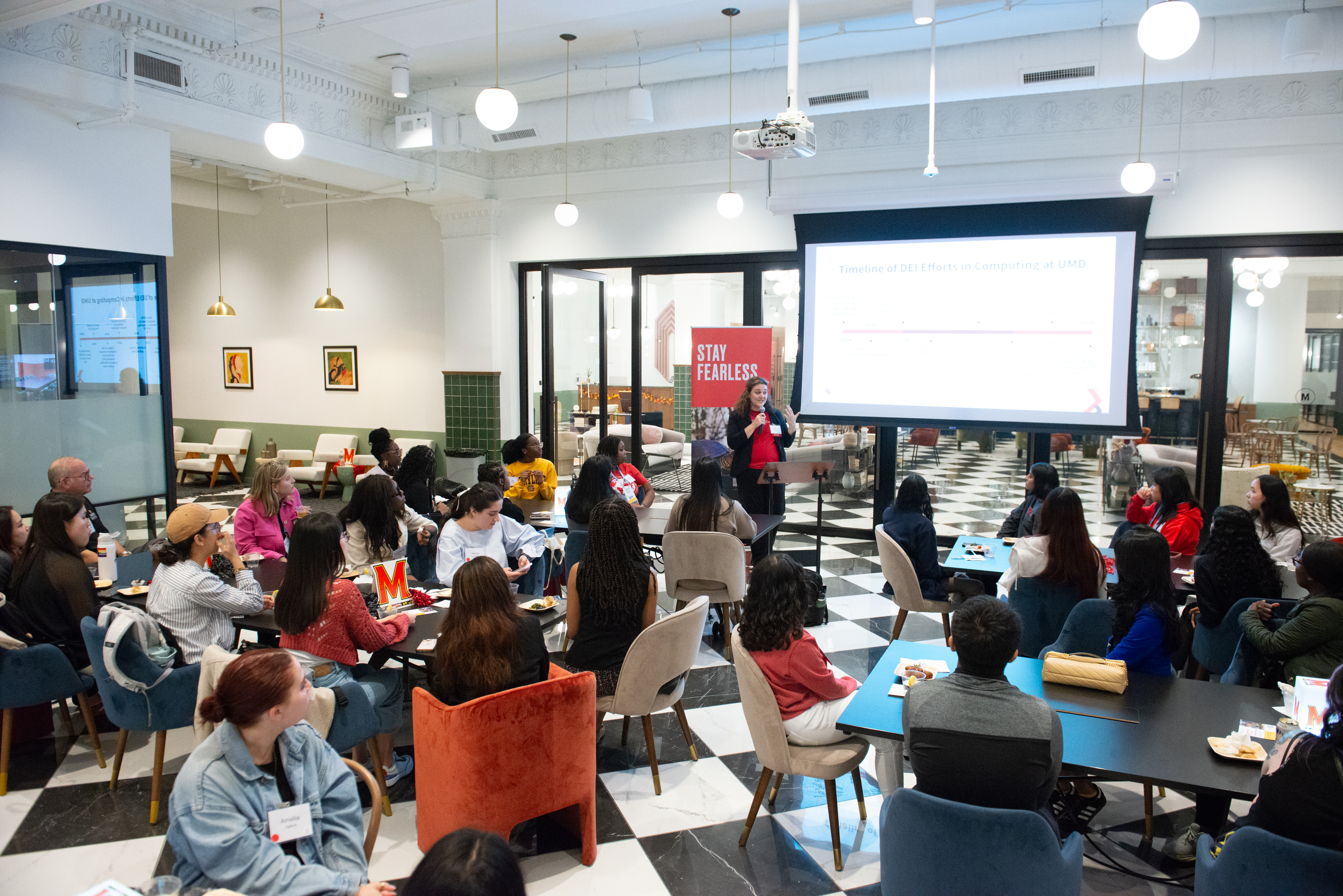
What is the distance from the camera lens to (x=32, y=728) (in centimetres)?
401

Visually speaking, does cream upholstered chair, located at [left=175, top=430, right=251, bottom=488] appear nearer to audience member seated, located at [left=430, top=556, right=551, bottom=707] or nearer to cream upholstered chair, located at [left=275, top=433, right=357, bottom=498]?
cream upholstered chair, located at [left=275, top=433, right=357, bottom=498]

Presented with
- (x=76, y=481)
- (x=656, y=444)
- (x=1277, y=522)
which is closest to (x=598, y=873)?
(x=1277, y=522)

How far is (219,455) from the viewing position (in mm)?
11312

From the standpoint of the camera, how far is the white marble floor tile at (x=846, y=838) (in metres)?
3.04

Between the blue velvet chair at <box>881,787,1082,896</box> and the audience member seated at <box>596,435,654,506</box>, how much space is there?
384cm

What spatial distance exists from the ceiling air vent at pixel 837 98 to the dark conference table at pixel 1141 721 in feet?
14.6

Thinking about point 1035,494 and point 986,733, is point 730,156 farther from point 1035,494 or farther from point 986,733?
point 986,733

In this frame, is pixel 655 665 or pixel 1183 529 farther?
pixel 1183 529

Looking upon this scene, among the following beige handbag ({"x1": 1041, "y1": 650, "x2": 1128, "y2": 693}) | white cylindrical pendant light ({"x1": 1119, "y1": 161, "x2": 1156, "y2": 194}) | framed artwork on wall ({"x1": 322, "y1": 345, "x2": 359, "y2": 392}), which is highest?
white cylindrical pendant light ({"x1": 1119, "y1": 161, "x2": 1156, "y2": 194})

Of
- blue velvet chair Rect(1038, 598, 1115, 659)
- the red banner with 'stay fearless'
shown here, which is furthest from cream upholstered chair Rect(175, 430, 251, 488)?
blue velvet chair Rect(1038, 598, 1115, 659)

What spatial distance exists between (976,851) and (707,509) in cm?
311

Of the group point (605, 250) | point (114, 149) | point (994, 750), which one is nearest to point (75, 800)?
point (994, 750)

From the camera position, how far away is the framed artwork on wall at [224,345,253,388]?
11.4m

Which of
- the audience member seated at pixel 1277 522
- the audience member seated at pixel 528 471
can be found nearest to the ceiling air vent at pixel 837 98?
the audience member seated at pixel 528 471
